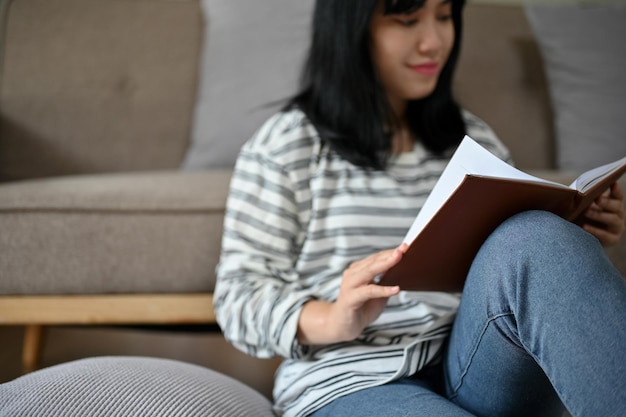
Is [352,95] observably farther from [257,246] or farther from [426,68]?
[257,246]

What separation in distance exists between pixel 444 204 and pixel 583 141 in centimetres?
104

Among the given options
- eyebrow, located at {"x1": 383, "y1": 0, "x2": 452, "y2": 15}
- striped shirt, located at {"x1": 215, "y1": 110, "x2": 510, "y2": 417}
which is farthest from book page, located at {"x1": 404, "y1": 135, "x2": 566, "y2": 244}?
eyebrow, located at {"x1": 383, "y1": 0, "x2": 452, "y2": 15}

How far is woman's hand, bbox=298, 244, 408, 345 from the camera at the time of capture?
2.20 ft

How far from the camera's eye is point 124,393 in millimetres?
685

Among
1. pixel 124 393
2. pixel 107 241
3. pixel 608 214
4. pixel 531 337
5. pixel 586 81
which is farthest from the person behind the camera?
pixel 586 81

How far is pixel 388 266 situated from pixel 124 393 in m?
0.32

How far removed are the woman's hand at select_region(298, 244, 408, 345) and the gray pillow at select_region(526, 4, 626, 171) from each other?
0.93m

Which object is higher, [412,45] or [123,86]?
[412,45]

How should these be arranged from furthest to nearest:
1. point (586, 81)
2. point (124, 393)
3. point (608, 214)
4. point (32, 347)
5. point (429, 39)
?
point (586, 81)
point (32, 347)
point (429, 39)
point (608, 214)
point (124, 393)

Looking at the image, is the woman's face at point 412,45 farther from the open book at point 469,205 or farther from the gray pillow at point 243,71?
the gray pillow at point 243,71

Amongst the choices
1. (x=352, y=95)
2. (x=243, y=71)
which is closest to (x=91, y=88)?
(x=243, y=71)

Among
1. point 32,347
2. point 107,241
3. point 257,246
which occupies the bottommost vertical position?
point 32,347

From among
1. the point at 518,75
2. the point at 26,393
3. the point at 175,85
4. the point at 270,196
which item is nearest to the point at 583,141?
the point at 518,75

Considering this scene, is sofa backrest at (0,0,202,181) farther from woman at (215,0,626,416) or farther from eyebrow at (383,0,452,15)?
eyebrow at (383,0,452,15)
